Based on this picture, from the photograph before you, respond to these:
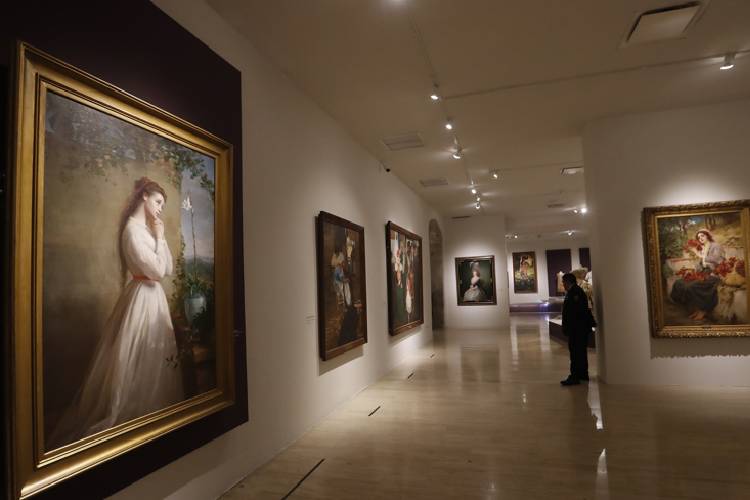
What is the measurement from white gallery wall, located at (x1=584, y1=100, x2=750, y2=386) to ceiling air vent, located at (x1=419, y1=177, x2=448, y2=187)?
178 inches

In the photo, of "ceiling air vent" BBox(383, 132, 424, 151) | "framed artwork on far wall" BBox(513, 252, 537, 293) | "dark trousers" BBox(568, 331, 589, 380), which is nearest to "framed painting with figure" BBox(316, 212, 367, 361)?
"ceiling air vent" BBox(383, 132, 424, 151)

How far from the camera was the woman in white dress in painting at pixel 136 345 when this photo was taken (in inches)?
113

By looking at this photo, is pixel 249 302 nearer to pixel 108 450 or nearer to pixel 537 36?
pixel 108 450

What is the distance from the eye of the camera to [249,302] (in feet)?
16.0

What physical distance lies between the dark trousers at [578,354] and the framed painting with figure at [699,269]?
107 centimetres

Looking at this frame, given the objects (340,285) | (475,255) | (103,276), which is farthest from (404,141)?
(475,255)

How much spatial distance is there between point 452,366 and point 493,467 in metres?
5.70

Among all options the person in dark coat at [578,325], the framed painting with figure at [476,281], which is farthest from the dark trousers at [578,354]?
the framed painting with figure at [476,281]

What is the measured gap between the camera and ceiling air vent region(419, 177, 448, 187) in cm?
1232

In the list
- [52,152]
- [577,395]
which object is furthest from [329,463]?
[577,395]

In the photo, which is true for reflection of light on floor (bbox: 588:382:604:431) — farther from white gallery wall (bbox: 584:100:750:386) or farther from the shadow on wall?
the shadow on wall

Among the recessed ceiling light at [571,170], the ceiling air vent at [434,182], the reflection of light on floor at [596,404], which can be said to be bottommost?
the reflection of light on floor at [596,404]

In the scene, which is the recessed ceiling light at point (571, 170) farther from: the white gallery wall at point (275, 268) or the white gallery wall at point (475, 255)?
the white gallery wall at point (475, 255)

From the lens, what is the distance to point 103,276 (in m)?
3.00
